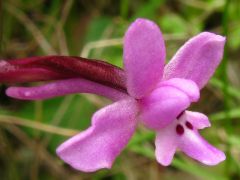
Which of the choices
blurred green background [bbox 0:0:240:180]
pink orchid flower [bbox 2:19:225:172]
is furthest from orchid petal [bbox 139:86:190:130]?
blurred green background [bbox 0:0:240:180]

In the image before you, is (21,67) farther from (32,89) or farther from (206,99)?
(206,99)

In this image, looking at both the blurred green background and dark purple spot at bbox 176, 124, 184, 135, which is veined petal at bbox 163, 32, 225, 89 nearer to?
dark purple spot at bbox 176, 124, 184, 135

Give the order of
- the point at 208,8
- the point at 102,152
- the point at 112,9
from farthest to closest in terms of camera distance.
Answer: the point at 112,9 < the point at 208,8 < the point at 102,152

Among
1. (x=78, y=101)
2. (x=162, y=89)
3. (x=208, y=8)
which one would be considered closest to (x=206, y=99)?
(x=208, y=8)

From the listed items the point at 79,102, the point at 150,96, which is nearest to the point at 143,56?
the point at 150,96

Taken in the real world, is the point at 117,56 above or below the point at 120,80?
below

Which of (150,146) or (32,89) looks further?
(150,146)

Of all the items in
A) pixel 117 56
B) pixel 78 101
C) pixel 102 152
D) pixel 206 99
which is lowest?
pixel 206 99
